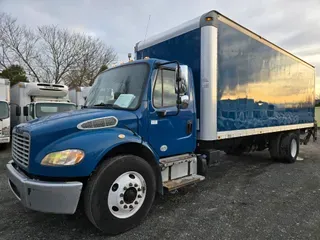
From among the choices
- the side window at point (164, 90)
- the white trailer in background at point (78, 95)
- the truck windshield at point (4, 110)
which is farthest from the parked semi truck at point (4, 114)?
the side window at point (164, 90)

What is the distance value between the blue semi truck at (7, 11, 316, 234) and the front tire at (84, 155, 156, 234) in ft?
0.04

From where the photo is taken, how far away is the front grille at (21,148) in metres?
2.97

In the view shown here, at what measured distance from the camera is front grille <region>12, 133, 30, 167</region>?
117 inches

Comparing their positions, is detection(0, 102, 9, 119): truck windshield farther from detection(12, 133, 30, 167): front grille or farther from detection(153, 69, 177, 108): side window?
detection(153, 69, 177, 108): side window

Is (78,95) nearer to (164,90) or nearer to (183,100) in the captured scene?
(164,90)

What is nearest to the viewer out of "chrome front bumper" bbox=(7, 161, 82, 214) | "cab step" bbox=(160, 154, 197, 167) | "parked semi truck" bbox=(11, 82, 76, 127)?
"chrome front bumper" bbox=(7, 161, 82, 214)

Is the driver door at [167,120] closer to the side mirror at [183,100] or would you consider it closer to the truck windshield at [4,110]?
the side mirror at [183,100]

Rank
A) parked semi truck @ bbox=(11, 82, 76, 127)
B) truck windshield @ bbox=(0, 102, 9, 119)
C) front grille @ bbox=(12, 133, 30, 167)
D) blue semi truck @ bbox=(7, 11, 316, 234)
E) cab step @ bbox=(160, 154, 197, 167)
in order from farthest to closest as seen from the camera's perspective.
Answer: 1. parked semi truck @ bbox=(11, 82, 76, 127)
2. truck windshield @ bbox=(0, 102, 9, 119)
3. cab step @ bbox=(160, 154, 197, 167)
4. front grille @ bbox=(12, 133, 30, 167)
5. blue semi truck @ bbox=(7, 11, 316, 234)

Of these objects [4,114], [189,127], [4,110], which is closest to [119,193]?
[189,127]

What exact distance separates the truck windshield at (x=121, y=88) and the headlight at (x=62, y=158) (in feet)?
3.60

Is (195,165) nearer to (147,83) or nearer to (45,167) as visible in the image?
(147,83)

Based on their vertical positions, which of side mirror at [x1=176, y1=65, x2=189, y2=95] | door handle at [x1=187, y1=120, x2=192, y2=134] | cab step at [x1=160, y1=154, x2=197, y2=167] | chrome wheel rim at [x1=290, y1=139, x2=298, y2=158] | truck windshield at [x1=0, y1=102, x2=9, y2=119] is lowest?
chrome wheel rim at [x1=290, y1=139, x2=298, y2=158]

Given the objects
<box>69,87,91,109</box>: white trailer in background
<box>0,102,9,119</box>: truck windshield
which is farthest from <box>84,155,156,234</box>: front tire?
<box>69,87,91,109</box>: white trailer in background

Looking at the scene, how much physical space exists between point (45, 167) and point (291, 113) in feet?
23.5
